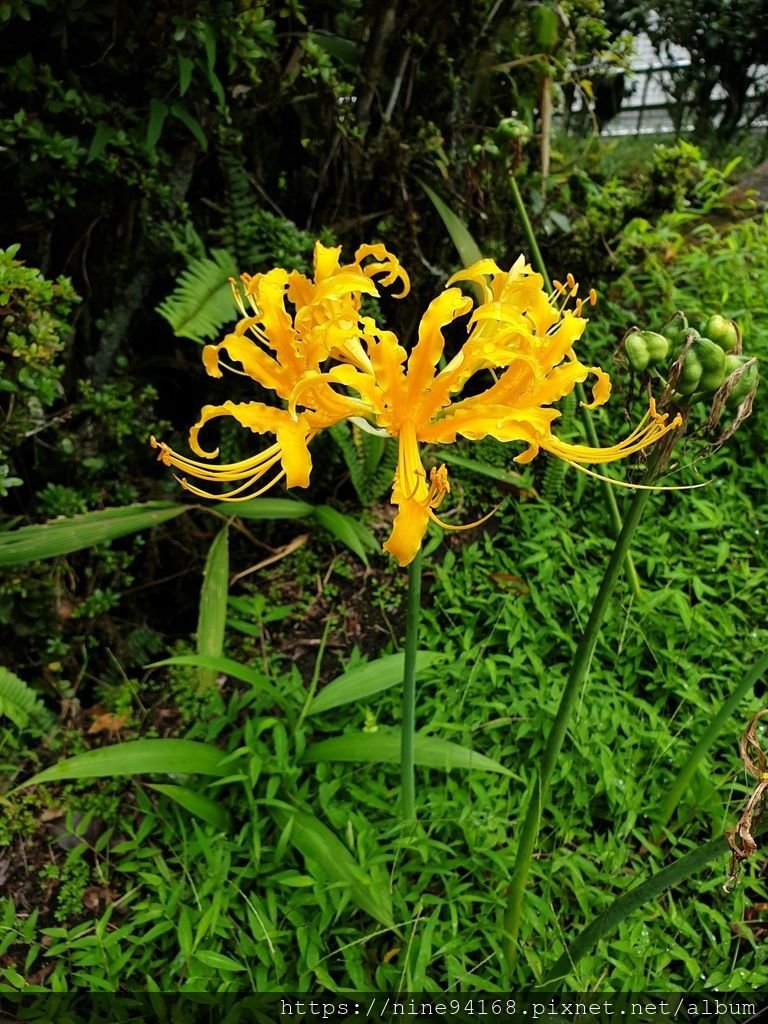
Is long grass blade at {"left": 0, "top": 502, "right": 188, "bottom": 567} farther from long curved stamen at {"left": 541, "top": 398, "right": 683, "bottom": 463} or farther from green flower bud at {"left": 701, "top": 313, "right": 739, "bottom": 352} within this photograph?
green flower bud at {"left": 701, "top": 313, "right": 739, "bottom": 352}

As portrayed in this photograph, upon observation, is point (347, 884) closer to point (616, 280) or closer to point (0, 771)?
A: point (0, 771)

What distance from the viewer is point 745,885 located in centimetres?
154

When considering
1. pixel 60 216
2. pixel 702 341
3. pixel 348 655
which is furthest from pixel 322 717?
pixel 60 216

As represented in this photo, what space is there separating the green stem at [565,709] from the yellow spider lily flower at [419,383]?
0.35 ft

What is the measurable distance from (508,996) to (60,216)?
1.97 m

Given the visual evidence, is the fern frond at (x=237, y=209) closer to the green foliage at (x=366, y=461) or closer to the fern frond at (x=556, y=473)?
the green foliage at (x=366, y=461)

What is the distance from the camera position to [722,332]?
3.31 ft

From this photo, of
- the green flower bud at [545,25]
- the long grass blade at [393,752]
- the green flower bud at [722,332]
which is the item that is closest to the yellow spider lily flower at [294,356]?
the green flower bud at [722,332]

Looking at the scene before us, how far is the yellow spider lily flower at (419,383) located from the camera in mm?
925

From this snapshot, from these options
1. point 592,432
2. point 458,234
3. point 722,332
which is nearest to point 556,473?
point 592,432

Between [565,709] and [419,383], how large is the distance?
19.9 inches

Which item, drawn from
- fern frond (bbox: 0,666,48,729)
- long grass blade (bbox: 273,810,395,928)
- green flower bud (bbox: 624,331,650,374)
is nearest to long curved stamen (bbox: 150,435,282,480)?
green flower bud (bbox: 624,331,650,374)

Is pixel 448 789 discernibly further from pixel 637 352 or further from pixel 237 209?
pixel 237 209

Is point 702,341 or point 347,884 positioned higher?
point 702,341
